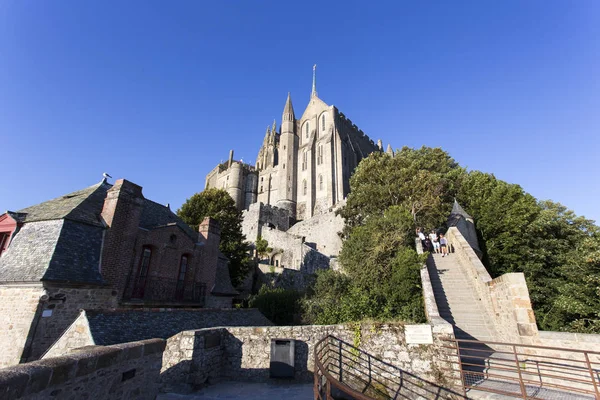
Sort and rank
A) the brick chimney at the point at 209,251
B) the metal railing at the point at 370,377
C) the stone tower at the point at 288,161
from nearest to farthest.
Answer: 1. the metal railing at the point at 370,377
2. the brick chimney at the point at 209,251
3. the stone tower at the point at 288,161

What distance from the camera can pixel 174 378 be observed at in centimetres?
755

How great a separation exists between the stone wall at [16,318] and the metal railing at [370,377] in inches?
321

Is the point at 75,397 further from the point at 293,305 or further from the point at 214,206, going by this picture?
the point at 214,206

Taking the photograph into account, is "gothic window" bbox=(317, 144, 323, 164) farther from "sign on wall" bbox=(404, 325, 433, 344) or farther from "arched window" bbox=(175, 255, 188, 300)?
"sign on wall" bbox=(404, 325, 433, 344)

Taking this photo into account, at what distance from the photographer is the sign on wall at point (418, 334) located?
8.00 meters

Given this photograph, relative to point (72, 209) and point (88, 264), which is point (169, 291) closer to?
point (88, 264)

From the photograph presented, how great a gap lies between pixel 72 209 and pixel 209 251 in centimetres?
647

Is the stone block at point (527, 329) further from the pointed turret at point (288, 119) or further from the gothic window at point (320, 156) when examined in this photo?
the pointed turret at point (288, 119)

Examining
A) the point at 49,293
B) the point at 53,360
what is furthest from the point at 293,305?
the point at 53,360

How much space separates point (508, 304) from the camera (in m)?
10.6

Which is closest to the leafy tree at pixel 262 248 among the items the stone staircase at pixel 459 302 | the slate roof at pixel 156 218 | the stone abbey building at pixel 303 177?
the stone abbey building at pixel 303 177

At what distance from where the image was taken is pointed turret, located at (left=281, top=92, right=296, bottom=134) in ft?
188

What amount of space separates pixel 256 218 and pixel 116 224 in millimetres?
26706

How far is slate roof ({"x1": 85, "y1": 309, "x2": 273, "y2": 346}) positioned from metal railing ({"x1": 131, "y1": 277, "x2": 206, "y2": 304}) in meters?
2.35
